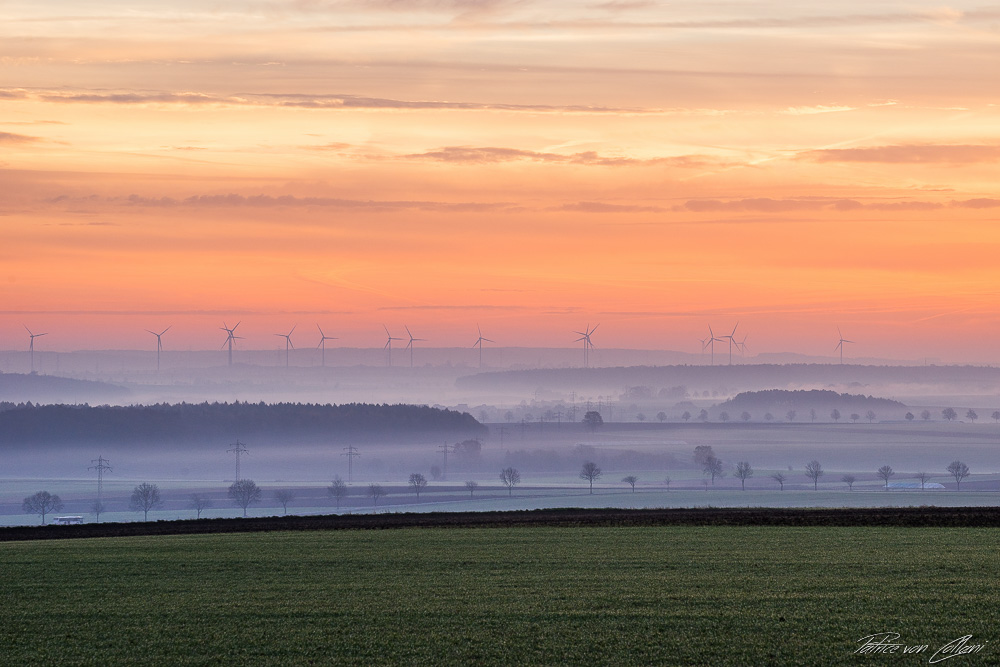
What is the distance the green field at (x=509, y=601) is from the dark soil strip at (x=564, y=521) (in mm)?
9189

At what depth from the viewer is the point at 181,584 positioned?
32.8m

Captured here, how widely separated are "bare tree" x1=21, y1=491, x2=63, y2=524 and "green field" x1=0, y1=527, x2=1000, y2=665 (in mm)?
134160

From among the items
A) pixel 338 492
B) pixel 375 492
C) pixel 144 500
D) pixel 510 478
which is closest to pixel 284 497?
pixel 338 492

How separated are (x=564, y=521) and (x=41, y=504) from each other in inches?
5394

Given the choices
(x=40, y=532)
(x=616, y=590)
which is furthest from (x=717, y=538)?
(x=40, y=532)

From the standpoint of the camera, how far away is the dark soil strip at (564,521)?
52156 mm

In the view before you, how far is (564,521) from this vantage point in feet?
182

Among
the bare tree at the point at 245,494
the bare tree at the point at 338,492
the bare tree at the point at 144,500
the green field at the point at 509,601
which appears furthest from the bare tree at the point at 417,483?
the green field at the point at 509,601

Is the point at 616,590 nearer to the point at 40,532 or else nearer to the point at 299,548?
the point at 299,548

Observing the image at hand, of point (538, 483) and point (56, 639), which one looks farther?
point (538, 483)

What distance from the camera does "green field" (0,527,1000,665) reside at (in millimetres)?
22766

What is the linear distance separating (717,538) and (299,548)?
697 inches

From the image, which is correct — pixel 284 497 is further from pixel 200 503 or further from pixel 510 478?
pixel 510 478

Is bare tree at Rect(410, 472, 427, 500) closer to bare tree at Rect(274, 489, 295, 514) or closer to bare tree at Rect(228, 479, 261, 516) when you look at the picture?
bare tree at Rect(274, 489, 295, 514)
